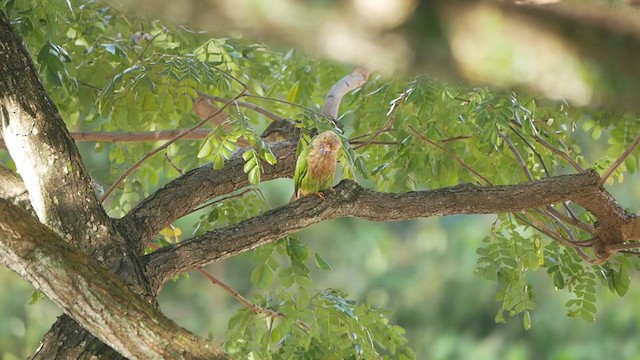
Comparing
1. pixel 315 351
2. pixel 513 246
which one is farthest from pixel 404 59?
pixel 513 246

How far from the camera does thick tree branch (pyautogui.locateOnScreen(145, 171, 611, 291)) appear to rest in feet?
7.45

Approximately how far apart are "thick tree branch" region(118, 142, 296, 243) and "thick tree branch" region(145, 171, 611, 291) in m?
0.12

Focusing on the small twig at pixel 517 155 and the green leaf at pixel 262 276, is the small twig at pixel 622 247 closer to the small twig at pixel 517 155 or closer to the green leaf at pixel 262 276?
the small twig at pixel 517 155

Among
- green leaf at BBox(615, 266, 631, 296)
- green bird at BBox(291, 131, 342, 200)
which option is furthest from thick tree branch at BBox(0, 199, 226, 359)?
green leaf at BBox(615, 266, 631, 296)

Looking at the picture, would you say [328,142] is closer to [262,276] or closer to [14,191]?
[262,276]

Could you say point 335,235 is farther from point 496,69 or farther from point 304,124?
point 496,69

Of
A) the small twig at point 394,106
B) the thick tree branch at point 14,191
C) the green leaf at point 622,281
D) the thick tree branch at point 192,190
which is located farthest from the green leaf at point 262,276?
the green leaf at point 622,281

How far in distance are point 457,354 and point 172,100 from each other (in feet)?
28.7

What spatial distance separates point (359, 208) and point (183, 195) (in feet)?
1.54

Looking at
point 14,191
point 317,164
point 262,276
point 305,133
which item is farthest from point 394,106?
point 14,191

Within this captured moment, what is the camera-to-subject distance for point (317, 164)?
244 centimetres

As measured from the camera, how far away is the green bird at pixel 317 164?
2438 millimetres

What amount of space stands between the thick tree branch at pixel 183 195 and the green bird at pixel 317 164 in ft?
0.58

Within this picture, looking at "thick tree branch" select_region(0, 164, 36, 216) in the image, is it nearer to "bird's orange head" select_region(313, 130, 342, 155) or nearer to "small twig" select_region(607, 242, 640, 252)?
"bird's orange head" select_region(313, 130, 342, 155)
